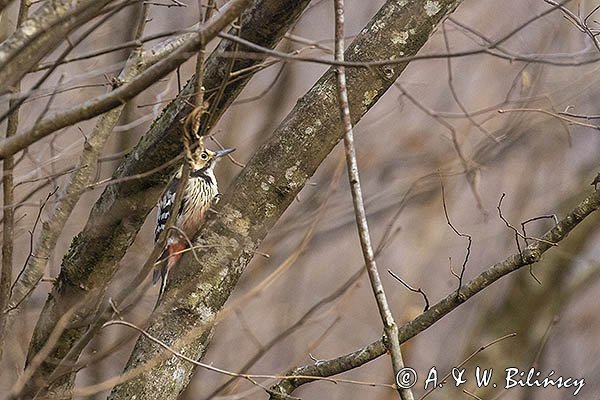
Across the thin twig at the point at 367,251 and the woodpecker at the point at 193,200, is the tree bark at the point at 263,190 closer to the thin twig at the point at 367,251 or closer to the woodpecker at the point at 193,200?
the thin twig at the point at 367,251

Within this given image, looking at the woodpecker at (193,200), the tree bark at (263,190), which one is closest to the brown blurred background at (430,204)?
the woodpecker at (193,200)

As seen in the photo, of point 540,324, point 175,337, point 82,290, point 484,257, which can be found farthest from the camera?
point 484,257

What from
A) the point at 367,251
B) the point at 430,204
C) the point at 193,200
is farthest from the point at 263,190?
the point at 430,204

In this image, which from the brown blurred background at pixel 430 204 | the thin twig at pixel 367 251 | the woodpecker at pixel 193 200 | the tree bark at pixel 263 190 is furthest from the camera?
the brown blurred background at pixel 430 204

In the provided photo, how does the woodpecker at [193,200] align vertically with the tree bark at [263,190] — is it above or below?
above

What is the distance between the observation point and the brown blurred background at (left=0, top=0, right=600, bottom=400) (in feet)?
18.0

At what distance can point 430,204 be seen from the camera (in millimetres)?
6605

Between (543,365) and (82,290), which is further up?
(543,365)

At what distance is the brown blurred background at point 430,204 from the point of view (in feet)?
18.0

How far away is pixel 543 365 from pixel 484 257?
3.80 feet

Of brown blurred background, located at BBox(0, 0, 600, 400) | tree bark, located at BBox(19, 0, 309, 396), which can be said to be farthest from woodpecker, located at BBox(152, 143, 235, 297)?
tree bark, located at BBox(19, 0, 309, 396)

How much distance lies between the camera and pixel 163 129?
10.1ft

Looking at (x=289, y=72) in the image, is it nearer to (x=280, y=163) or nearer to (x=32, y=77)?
(x=32, y=77)

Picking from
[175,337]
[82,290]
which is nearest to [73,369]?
[175,337]
